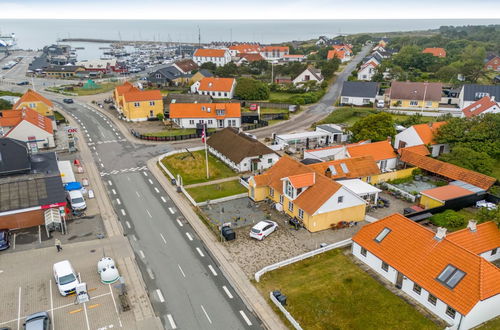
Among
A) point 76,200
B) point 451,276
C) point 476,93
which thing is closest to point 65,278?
point 76,200

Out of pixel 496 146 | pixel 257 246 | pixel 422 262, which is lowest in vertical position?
pixel 257 246

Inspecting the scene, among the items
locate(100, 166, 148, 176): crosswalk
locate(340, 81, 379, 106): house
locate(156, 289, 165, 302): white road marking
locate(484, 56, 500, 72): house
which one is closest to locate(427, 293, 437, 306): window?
locate(156, 289, 165, 302): white road marking

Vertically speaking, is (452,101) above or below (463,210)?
above

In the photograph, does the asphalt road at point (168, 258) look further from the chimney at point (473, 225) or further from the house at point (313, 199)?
the chimney at point (473, 225)

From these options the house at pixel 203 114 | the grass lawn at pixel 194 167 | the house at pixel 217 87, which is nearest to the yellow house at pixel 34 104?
the house at pixel 203 114

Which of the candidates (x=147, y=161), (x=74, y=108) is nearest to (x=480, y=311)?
(x=147, y=161)

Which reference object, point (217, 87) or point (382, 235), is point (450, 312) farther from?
point (217, 87)

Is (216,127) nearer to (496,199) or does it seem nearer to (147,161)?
(147,161)
